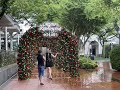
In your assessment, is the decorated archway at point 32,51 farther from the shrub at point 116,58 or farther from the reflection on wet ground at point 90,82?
the shrub at point 116,58

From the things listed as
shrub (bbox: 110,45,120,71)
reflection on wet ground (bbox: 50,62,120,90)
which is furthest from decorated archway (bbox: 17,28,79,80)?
shrub (bbox: 110,45,120,71)

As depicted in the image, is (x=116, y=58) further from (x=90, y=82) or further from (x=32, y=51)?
(x=90, y=82)

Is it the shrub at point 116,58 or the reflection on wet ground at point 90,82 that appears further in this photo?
the shrub at point 116,58

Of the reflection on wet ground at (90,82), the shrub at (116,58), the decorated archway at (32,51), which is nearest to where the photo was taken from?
the reflection on wet ground at (90,82)

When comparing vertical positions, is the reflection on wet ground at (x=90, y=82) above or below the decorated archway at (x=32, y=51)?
below

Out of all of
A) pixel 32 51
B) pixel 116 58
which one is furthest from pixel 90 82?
pixel 116 58

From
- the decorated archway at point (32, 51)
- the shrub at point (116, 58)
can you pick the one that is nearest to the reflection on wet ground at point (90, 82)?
the decorated archway at point (32, 51)

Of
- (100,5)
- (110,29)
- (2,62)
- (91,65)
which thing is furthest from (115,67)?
(110,29)

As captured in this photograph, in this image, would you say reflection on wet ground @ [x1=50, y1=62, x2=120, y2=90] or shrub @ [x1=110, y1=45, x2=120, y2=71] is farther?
shrub @ [x1=110, y1=45, x2=120, y2=71]

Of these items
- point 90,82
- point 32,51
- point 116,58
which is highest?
point 32,51

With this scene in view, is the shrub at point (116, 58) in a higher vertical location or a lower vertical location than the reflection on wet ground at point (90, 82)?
higher

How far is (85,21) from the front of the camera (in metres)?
33.0

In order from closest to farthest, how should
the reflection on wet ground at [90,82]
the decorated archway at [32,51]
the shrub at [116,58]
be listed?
1. the reflection on wet ground at [90,82]
2. the decorated archway at [32,51]
3. the shrub at [116,58]

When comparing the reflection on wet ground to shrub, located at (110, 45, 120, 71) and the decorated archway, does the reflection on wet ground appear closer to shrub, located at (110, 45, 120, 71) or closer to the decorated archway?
the decorated archway
